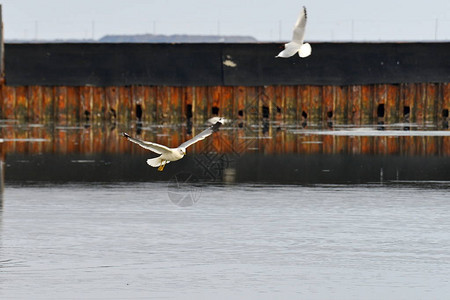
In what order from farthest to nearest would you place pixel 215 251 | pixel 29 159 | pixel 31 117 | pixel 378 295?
1. pixel 31 117
2. pixel 29 159
3. pixel 215 251
4. pixel 378 295

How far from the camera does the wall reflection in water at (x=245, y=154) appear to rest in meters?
23.0

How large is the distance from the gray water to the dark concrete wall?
2473cm

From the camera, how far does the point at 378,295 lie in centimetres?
1091

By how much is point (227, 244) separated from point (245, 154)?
1441 centimetres

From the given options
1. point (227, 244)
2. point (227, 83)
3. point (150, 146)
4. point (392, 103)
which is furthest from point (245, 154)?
point (392, 103)

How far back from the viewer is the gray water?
11.3 metres

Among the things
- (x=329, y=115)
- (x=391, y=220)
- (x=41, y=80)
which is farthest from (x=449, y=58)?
(x=391, y=220)

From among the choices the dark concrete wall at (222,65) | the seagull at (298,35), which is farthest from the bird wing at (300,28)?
the dark concrete wall at (222,65)

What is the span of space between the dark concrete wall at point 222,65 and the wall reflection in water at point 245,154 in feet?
15.9

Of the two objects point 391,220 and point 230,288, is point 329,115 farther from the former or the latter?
point 230,288

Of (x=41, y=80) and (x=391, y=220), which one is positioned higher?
(x=41, y=80)

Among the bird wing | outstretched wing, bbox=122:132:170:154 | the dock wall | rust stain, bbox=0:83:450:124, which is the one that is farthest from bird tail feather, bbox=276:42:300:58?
rust stain, bbox=0:83:450:124

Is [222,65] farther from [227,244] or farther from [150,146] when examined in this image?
[150,146]

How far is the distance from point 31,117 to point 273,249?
31143 millimetres
